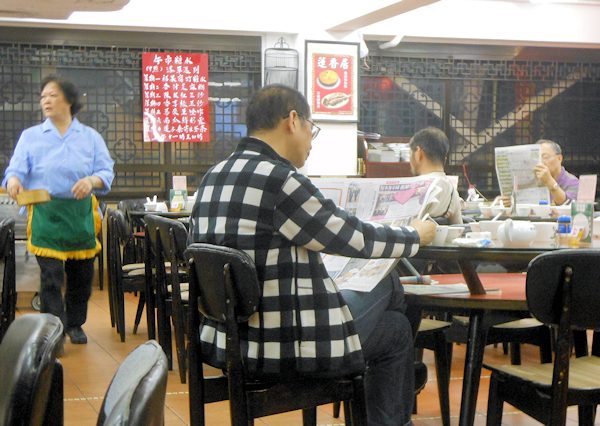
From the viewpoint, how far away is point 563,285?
2.25 m

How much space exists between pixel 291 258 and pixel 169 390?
2.06 meters

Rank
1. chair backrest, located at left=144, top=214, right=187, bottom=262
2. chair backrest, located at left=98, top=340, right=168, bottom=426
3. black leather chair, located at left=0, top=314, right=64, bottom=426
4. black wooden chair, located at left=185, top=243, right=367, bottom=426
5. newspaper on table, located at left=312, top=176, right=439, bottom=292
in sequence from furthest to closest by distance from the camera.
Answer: chair backrest, located at left=144, top=214, right=187, bottom=262
newspaper on table, located at left=312, top=176, right=439, bottom=292
black wooden chair, located at left=185, top=243, right=367, bottom=426
black leather chair, located at left=0, top=314, right=64, bottom=426
chair backrest, located at left=98, top=340, right=168, bottom=426

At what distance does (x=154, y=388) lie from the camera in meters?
0.95

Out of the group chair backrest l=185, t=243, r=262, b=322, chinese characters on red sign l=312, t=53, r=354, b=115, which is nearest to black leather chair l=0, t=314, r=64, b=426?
chair backrest l=185, t=243, r=262, b=322

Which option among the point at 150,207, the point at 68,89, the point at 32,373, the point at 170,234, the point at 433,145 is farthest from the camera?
the point at 150,207

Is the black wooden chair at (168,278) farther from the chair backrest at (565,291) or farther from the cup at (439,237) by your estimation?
the chair backrest at (565,291)

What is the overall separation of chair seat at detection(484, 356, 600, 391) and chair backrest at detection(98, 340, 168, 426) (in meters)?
1.58

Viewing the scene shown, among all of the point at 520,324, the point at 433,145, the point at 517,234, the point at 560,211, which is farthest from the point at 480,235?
the point at 560,211

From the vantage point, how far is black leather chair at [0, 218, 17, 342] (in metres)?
3.64

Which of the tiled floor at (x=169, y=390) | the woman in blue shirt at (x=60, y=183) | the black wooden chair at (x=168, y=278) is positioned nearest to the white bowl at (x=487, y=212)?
the tiled floor at (x=169, y=390)

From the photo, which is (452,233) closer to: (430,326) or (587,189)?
A: (430,326)

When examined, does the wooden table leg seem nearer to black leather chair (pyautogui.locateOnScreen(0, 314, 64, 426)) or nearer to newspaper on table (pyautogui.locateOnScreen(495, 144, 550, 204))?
black leather chair (pyautogui.locateOnScreen(0, 314, 64, 426))

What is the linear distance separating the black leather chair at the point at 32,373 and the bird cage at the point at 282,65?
7411 mm

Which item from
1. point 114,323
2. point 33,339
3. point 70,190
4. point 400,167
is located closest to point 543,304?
point 33,339
